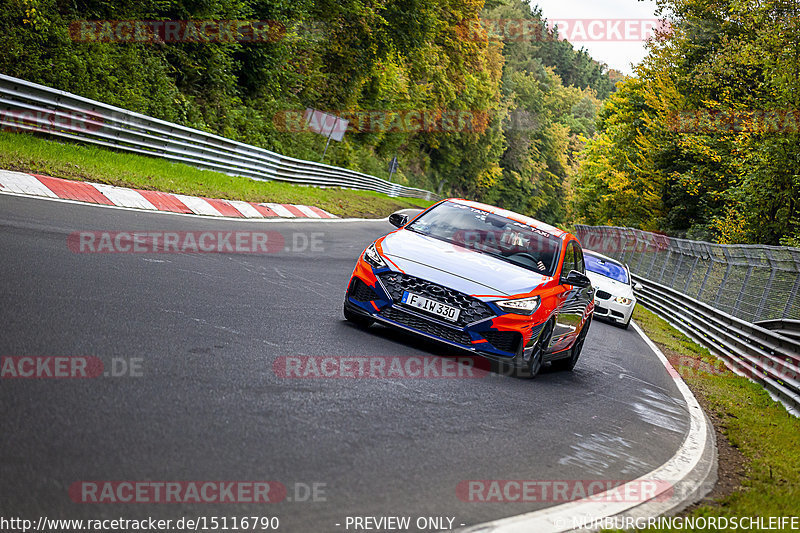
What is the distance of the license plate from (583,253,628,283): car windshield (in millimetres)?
11767

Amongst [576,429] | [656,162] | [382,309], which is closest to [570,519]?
[576,429]

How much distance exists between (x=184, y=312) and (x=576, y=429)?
139 inches

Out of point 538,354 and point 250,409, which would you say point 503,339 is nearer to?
point 538,354

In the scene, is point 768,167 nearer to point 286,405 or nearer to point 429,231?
point 429,231

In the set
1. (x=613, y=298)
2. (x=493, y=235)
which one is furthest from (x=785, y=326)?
(x=493, y=235)

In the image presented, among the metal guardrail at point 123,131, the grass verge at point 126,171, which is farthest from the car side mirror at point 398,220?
the metal guardrail at point 123,131

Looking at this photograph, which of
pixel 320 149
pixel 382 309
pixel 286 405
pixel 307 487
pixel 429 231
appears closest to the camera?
pixel 307 487

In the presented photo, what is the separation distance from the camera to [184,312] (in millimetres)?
7367

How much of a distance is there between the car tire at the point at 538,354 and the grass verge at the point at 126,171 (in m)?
8.99

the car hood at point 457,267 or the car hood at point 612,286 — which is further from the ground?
the car hood at point 457,267

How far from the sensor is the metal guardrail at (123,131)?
1552 cm

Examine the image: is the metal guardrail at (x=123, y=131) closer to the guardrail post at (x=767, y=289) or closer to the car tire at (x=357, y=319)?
the car tire at (x=357, y=319)

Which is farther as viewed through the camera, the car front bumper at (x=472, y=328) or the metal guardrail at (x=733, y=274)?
the metal guardrail at (x=733, y=274)

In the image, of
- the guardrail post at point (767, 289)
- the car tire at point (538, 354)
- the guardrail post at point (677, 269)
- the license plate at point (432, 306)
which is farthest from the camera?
the guardrail post at point (677, 269)
